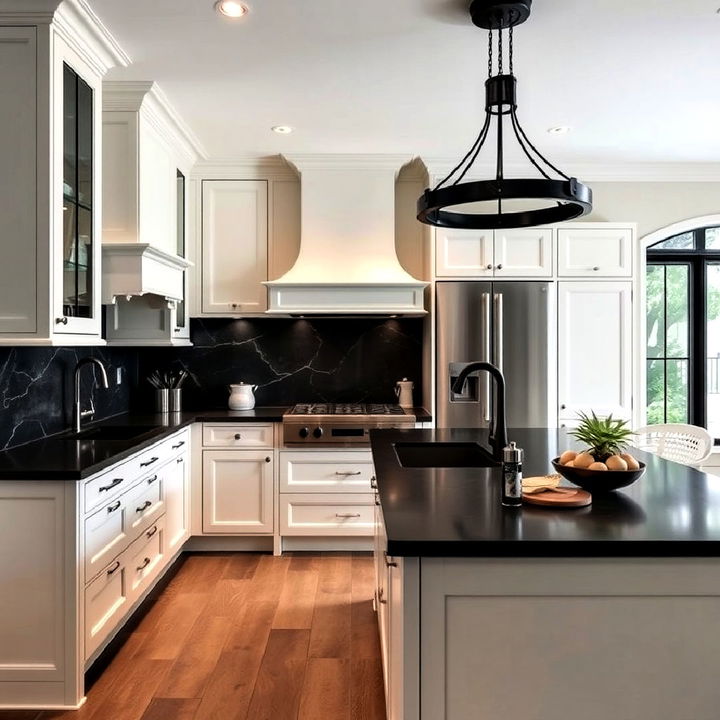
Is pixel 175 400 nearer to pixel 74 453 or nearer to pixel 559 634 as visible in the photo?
pixel 74 453

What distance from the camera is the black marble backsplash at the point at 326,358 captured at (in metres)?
4.66

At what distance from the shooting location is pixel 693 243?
15.4 ft

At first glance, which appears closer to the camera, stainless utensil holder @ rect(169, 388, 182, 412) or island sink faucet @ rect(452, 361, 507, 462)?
island sink faucet @ rect(452, 361, 507, 462)

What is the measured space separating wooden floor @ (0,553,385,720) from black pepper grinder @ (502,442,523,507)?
3.66 feet

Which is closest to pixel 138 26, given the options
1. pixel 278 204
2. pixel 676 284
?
pixel 278 204

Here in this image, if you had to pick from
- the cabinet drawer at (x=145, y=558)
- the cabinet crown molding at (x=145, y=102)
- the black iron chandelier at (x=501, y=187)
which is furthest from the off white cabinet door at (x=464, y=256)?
the cabinet drawer at (x=145, y=558)

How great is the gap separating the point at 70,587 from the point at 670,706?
192cm

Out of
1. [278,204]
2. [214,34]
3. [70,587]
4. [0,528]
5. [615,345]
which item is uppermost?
[214,34]

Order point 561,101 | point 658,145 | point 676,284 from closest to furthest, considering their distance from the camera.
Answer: point 561,101 → point 658,145 → point 676,284

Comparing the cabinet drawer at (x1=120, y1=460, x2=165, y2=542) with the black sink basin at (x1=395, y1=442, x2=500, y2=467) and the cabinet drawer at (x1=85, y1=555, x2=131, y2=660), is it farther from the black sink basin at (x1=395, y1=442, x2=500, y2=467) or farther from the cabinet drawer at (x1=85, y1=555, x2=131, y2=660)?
the black sink basin at (x1=395, y1=442, x2=500, y2=467)

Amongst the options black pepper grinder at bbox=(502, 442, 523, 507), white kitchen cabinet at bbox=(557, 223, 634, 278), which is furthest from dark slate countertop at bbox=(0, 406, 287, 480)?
white kitchen cabinet at bbox=(557, 223, 634, 278)

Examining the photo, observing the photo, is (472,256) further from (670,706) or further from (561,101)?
(670,706)

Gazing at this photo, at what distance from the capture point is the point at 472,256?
421cm

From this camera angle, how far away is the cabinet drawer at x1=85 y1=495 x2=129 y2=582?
2354mm
